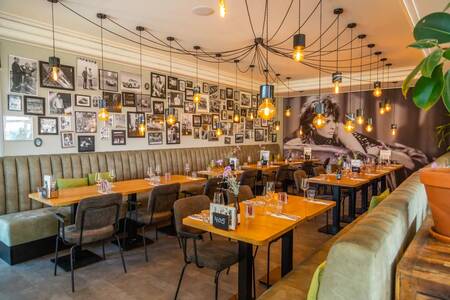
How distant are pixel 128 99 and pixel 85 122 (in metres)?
1.00

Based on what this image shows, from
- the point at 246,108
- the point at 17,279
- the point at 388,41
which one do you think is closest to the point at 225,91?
the point at 246,108

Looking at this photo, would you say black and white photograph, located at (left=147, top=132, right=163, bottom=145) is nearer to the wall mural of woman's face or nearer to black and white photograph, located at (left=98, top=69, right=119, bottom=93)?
black and white photograph, located at (left=98, top=69, right=119, bottom=93)

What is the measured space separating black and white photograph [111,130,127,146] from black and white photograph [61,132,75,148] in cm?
75

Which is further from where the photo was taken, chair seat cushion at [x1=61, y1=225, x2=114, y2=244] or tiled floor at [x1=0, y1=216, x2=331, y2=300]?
chair seat cushion at [x1=61, y1=225, x2=114, y2=244]

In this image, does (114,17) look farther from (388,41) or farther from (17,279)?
(388,41)

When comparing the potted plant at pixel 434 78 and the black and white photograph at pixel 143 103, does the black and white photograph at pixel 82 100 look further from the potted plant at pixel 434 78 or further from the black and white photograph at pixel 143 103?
the potted plant at pixel 434 78

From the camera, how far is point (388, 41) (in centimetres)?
547

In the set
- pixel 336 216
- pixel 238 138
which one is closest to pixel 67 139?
pixel 336 216

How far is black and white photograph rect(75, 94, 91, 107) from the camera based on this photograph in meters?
5.16

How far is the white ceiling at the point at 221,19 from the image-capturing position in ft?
12.9

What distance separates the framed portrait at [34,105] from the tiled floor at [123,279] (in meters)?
2.24

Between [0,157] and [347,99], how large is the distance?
8.83 metres

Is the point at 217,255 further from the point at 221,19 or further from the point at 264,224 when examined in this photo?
the point at 221,19

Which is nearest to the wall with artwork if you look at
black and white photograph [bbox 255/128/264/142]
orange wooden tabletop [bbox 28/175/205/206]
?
orange wooden tabletop [bbox 28/175/205/206]
